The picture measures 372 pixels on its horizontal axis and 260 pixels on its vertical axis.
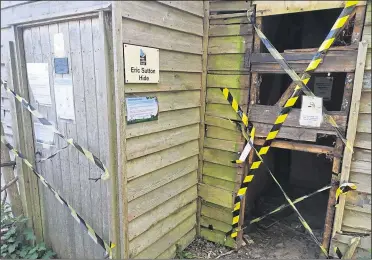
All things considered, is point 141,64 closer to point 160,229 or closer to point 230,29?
point 230,29

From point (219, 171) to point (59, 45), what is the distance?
2.47 metres

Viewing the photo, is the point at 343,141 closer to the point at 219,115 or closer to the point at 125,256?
the point at 219,115

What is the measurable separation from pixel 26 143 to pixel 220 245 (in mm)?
2984

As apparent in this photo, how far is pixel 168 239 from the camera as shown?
11.1 ft

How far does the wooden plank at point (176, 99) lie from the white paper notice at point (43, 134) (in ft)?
4.30

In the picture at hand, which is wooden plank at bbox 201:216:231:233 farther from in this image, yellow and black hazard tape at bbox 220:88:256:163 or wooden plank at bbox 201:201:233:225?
yellow and black hazard tape at bbox 220:88:256:163

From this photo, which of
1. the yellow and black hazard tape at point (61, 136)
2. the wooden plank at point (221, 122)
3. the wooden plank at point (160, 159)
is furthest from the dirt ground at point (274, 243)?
the yellow and black hazard tape at point (61, 136)

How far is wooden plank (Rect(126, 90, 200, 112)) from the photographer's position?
9.33 ft

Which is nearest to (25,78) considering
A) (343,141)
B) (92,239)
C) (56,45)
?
(56,45)

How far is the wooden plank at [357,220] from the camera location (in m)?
2.91

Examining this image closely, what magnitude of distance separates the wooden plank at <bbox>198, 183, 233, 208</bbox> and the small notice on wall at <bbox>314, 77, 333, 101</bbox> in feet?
8.12

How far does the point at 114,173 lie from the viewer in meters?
2.57

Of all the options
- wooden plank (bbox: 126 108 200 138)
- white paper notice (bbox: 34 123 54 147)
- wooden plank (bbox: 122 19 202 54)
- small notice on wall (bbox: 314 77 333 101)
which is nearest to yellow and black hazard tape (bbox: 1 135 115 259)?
white paper notice (bbox: 34 123 54 147)

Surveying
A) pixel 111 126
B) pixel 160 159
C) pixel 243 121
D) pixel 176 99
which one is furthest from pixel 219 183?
pixel 111 126
